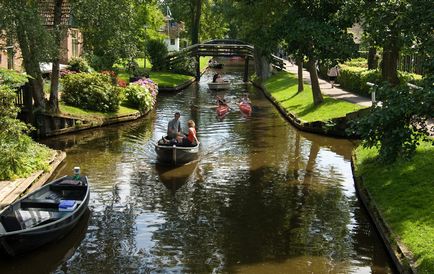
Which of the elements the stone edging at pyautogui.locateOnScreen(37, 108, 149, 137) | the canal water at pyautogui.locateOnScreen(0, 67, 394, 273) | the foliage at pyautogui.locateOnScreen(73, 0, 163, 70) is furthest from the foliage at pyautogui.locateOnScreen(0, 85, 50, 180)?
the foliage at pyautogui.locateOnScreen(73, 0, 163, 70)

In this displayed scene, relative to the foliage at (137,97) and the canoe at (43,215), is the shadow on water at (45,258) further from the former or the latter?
the foliage at (137,97)

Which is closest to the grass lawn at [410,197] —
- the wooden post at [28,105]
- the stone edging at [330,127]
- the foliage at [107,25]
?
the stone edging at [330,127]

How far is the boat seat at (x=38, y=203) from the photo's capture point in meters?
13.9

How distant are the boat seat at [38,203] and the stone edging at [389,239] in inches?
333

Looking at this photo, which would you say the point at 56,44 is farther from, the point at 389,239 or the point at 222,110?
the point at 389,239

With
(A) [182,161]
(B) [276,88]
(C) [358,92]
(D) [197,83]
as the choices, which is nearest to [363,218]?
(A) [182,161]

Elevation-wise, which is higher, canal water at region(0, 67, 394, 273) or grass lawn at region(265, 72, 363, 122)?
grass lawn at region(265, 72, 363, 122)

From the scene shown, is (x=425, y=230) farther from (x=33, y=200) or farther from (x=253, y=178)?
(x=33, y=200)

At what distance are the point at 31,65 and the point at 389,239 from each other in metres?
18.2

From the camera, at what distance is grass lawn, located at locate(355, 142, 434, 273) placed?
1205 cm

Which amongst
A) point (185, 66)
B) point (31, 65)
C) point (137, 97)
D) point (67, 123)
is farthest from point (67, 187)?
point (185, 66)

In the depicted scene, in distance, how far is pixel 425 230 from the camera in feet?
41.5

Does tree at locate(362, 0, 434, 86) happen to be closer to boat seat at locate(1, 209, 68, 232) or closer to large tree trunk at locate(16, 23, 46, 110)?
boat seat at locate(1, 209, 68, 232)

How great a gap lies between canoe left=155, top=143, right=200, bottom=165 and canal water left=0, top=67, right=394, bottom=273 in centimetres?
29
